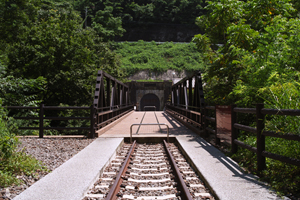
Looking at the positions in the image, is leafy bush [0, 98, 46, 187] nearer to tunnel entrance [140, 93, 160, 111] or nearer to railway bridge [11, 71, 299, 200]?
railway bridge [11, 71, 299, 200]

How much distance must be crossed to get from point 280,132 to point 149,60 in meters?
48.6

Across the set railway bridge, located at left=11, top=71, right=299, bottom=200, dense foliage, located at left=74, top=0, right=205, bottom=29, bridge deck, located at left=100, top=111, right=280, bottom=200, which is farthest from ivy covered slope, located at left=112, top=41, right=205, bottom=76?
bridge deck, located at left=100, top=111, right=280, bottom=200

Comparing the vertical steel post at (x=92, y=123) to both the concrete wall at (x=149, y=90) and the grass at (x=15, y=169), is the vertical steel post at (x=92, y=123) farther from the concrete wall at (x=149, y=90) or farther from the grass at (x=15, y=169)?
the concrete wall at (x=149, y=90)

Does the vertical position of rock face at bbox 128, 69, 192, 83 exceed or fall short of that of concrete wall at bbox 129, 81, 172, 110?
it exceeds it

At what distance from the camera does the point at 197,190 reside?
13.6 ft

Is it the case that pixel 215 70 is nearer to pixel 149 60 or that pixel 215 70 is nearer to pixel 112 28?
pixel 149 60

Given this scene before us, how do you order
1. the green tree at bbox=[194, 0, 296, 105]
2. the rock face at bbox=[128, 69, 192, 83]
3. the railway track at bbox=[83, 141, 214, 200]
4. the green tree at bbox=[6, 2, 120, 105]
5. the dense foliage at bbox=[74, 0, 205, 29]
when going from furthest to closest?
the dense foliage at bbox=[74, 0, 205, 29] < the rock face at bbox=[128, 69, 192, 83] < the green tree at bbox=[6, 2, 120, 105] < the green tree at bbox=[194, 0, 296, 105] < the railway track at bbox=[83, 141, 214, 200]

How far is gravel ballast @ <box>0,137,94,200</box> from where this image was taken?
4.07 metres

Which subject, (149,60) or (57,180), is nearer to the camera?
(57,180)

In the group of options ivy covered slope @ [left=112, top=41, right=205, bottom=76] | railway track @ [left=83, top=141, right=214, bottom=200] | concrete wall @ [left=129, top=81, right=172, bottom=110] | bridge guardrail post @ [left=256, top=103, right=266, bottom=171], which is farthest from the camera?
ivy covered slope @ [left=112, top=41, right=205, bottom=76]

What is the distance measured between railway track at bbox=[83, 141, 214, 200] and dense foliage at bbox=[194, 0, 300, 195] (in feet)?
4.10

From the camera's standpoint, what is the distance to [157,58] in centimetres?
5356

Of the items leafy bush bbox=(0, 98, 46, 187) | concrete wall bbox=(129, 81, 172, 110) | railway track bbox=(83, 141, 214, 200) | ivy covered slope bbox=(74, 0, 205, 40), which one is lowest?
railway track bbox=(83, 141, 214, 200)

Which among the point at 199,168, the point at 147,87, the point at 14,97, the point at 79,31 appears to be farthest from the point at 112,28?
the point at 199,168
